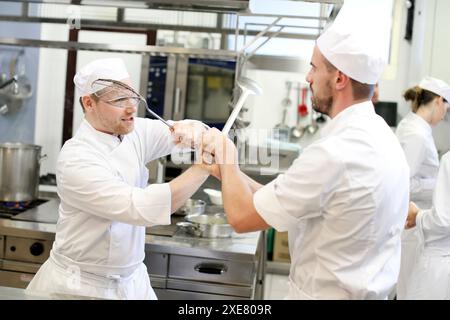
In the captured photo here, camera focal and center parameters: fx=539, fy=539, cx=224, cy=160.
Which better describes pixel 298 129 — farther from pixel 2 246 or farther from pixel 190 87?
pixel 2 246

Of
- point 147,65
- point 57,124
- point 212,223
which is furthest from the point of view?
point 57,124

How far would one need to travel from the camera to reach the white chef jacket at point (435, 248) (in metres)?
1.91

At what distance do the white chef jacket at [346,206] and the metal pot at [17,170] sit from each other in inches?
59.2

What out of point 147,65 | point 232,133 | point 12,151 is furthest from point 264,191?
point 147,65

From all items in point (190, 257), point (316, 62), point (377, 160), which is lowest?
point (190, 257)

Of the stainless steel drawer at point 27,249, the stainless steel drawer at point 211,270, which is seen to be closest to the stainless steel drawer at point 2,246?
the stainless steel drawer at point 27,249

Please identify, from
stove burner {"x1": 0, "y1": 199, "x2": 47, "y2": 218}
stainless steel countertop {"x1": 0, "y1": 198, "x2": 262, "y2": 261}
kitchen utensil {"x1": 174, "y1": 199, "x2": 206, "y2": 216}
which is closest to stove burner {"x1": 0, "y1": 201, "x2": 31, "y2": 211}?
stove burner {"x1": 0, "y1": 199, "x2": 47, "y2": 218}

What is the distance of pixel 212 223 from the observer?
2.03 m

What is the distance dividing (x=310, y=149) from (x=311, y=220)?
0.54 feet

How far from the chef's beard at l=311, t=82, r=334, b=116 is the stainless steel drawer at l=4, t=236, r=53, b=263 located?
47.9 inches

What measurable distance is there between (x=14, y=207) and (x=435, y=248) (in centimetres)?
171

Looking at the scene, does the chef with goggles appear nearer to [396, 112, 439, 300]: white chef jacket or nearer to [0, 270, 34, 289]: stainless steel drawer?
[0, 270, 34, 289]: stainless steel drawer

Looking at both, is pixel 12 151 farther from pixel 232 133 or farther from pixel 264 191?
pixel 264 191

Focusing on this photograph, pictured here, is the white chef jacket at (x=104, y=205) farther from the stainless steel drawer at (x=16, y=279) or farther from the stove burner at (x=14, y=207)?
the stove burner at (x=14, y=207)
